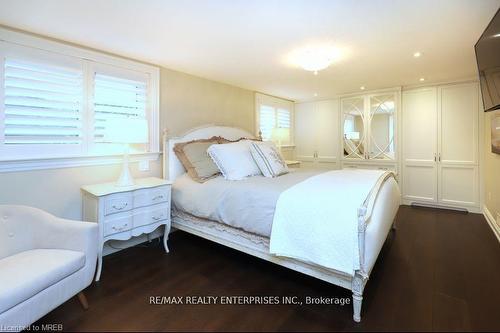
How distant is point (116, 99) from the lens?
2.69 metres

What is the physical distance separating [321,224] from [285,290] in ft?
2.16

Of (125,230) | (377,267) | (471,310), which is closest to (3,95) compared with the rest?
(125,230)

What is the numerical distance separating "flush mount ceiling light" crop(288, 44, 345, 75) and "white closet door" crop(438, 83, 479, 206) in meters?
2.48

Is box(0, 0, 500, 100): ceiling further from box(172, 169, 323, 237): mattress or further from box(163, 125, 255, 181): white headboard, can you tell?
box(172, 169, 323, 237): mattress

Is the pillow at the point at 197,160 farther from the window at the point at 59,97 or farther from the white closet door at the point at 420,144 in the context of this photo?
the white closet door at the point at 420,144

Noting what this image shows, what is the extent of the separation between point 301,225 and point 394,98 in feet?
12.2

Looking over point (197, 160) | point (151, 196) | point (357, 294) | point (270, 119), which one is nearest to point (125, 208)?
point (151, 196)

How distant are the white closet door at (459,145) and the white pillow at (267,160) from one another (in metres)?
2.93

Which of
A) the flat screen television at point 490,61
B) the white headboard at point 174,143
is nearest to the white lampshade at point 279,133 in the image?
the white headboard at point 174,143

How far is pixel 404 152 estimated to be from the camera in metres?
4.46

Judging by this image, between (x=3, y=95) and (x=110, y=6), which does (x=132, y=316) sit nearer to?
(x=3, y=95)

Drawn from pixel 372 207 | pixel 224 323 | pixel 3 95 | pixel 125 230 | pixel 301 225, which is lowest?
pixel 224 323

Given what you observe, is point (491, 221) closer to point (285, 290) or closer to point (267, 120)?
point (285, 290)

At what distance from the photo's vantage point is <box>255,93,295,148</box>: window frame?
459 cm
